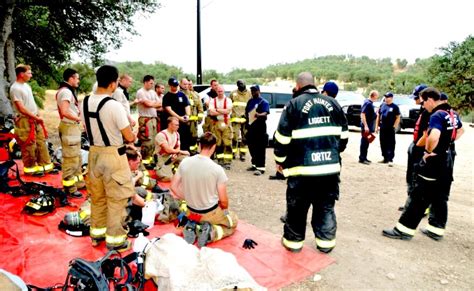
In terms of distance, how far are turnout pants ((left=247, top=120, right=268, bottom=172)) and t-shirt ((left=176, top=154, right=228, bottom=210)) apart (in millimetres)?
3506

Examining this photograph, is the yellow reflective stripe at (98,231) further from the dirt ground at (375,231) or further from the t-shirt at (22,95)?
the t-shirt at (22,95)

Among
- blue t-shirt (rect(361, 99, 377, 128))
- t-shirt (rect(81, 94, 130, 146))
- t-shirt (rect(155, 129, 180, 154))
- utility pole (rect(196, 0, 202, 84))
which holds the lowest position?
t-shirt (rect(155, 129, 180, 154))

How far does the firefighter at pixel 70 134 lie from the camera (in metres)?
5.07

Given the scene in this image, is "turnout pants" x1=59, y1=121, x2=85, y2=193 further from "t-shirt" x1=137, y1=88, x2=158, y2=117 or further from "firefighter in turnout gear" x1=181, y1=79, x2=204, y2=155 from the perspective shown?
"firefighter in turnout gear" x1=181, y1=79, x2=204, y2=155

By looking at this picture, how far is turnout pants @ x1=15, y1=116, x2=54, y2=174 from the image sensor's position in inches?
228

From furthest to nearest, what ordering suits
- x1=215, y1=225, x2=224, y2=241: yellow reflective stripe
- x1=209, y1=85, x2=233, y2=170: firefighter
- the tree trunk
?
the tree trunk → x1=209, y1=85, x2=233, y2=170: firefighter → x1=215, y1=225, x2=224, y2=241: yellow reflective stripe

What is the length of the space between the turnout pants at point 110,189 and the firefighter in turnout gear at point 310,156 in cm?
161

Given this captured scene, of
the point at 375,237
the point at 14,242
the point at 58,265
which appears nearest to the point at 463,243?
the point at 375,237

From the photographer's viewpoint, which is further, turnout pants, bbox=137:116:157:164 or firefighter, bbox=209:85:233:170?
firefighter, bbox=209:85:233:170

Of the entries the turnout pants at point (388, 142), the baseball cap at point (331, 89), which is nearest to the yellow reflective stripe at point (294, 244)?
the baseball cap at point (331, 89)

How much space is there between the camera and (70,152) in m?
5.23

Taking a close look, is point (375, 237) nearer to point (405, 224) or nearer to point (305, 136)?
point (405, 224)

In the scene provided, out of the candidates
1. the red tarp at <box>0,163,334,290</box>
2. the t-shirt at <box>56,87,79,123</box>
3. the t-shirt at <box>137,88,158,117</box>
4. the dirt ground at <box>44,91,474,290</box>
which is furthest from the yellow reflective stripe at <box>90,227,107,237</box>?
the t-shirt at <box>137,88,158,117</box>

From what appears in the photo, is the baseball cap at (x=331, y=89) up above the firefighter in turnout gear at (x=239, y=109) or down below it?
above
